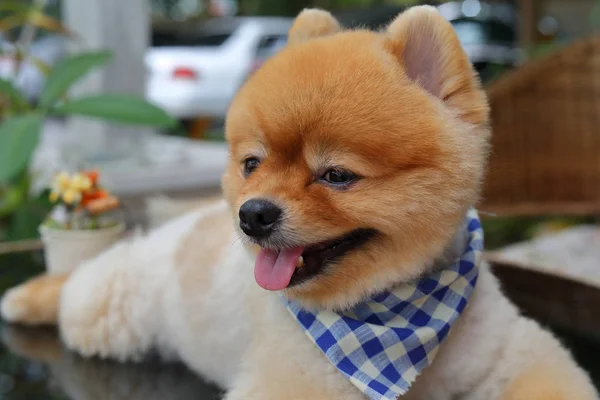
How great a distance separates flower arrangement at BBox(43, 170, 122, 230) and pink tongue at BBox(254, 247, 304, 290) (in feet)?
2.30

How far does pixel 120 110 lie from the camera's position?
6.63ft

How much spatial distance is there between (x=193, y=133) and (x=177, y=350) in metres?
4.58

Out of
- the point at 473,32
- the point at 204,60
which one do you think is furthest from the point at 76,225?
the point at 473,32

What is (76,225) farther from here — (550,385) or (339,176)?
(550,385)

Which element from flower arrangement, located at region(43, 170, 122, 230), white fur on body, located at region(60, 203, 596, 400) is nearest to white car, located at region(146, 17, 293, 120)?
flower arrangement, located at region(43, 170, 122, 230)

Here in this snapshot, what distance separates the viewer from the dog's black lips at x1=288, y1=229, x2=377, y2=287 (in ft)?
3.01

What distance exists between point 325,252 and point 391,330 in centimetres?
15

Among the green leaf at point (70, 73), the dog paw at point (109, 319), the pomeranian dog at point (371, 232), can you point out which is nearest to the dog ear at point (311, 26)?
the pomeranian dog at point (371, 232)

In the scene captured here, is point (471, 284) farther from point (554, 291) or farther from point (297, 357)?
point (554, 291)

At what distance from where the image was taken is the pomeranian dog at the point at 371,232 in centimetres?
87

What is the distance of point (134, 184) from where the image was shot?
3004mm

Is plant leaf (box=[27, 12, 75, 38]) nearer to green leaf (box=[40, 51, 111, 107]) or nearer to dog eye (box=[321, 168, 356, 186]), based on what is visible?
green leaf (box=[40, 51, 111, 107])

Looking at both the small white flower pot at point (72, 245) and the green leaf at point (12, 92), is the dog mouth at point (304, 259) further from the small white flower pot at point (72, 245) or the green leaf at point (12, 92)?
the green leaf at point (12, 92)

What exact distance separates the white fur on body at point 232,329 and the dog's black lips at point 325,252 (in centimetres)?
10
